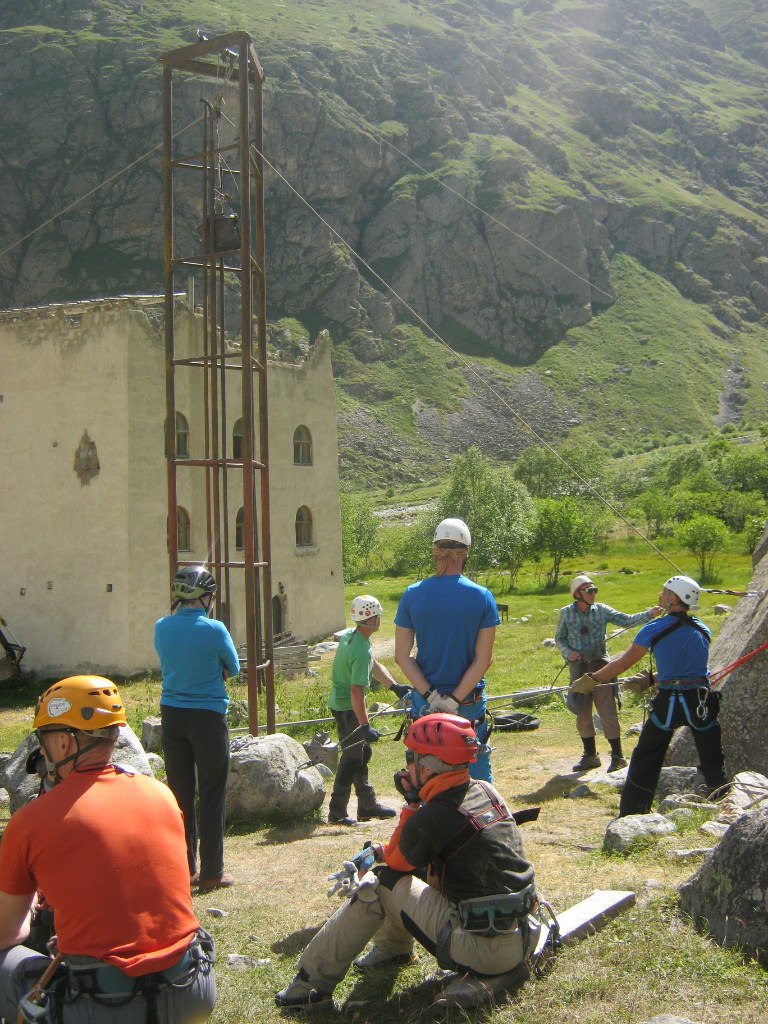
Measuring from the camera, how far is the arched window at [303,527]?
2791cm

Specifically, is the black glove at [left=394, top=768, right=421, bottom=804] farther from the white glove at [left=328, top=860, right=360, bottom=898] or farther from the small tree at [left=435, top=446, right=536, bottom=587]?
the small tree at [left=435, top=446, right=536, bottom=587]

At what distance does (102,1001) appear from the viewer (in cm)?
330

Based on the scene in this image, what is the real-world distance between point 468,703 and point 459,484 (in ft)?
172

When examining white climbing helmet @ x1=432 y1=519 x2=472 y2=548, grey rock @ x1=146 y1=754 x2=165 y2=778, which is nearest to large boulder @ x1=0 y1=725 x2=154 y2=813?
grey rock @ x1=146 y1=754 x2=165 y2=778

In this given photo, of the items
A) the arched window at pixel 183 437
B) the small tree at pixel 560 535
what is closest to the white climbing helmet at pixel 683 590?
the arched window at pixel 183 437

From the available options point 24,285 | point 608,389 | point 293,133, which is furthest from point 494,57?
point 24,285

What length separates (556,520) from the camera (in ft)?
162

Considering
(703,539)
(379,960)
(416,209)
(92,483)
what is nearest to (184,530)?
(92,483)

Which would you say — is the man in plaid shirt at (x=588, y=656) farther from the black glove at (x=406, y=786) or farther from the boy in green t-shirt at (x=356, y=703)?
the black glove at (x=406, y=786)

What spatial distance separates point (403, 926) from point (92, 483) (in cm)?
2058

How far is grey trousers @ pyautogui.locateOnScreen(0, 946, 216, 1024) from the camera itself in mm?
3301

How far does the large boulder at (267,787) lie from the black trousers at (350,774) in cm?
28

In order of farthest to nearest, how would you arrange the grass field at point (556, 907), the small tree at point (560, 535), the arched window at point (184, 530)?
the small tree at point (560, 535) < the arched window at point (184, 530) < the grass field at point (556, 907)

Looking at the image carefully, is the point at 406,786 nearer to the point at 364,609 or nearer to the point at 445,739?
the point at 445,739
